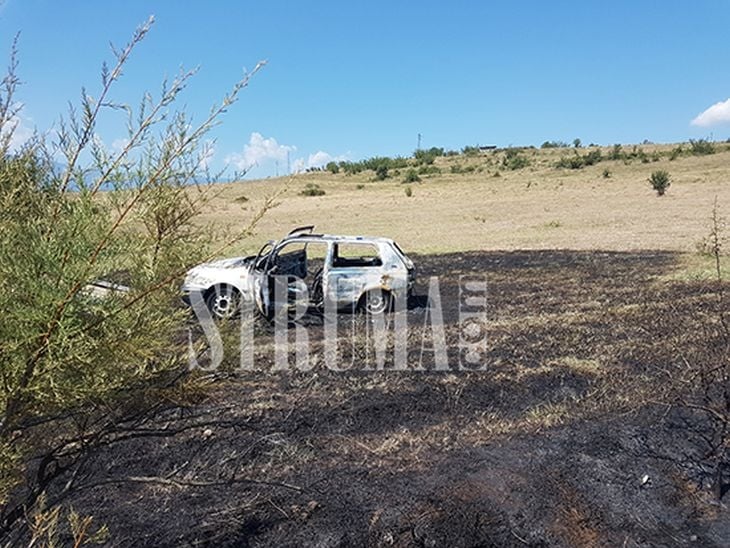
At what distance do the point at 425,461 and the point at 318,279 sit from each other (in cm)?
573

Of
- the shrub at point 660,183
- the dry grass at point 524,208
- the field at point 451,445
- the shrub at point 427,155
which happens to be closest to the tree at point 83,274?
the field at point 451,445

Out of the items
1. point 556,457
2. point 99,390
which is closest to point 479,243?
point 556,457

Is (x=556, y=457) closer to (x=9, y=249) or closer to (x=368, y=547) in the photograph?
(x=368, y=547)

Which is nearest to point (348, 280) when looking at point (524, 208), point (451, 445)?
point (451, 445)

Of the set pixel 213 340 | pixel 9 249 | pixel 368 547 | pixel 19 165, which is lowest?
pixel 368 547

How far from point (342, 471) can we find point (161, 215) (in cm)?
272

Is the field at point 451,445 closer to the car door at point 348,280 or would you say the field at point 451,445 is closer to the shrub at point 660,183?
the car door at point 348,280

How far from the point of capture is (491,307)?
34.4 feet

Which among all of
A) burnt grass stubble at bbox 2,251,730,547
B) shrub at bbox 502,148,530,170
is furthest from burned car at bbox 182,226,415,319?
shrub at bbox 502,148,530,170

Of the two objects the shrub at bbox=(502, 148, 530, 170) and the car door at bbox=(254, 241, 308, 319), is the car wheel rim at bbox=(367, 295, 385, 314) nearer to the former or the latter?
the car door at bbox=(254, 241, 308, 319)

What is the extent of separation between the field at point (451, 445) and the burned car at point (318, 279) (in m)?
0.59

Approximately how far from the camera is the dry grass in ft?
66.5

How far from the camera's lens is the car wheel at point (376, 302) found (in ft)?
32.9

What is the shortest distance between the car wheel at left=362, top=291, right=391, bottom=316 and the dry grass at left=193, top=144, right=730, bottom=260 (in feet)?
10.5
